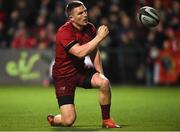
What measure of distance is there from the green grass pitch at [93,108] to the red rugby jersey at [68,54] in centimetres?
92

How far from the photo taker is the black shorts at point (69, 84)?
32.4ft

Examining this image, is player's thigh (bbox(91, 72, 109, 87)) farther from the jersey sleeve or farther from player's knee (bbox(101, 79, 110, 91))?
the jersey sleeve

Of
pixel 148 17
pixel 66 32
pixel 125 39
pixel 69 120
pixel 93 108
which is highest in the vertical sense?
pixel 148 17

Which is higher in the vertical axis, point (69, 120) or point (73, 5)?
point (73, 5)

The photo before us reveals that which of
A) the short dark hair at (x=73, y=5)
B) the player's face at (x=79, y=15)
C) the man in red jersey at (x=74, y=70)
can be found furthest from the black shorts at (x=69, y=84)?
the short dark hair at (x=73, y=5)

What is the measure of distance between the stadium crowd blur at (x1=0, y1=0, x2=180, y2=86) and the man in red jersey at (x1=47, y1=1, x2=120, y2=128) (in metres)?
10.9

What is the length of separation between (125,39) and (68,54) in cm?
1141

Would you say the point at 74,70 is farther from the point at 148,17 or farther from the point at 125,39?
the point at 125,39

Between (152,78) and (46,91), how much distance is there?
4.15 m

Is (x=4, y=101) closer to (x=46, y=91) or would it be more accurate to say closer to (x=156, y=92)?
(x=46, y=91)

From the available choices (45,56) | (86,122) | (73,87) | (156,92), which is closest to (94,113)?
(86,122)

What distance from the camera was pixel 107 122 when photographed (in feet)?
31.9

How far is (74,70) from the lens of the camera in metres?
9.96

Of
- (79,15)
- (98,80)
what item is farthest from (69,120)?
(79,15)
